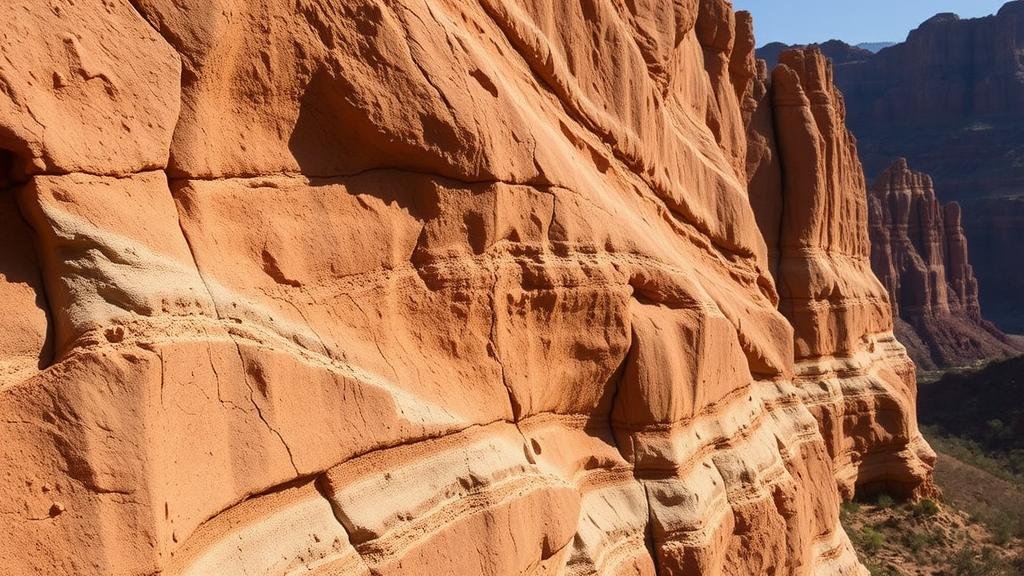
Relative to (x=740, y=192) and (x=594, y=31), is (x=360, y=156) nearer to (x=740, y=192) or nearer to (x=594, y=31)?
(x=594, y=31)

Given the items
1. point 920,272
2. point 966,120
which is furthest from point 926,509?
point 966,120

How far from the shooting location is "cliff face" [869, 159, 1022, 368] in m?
54.4

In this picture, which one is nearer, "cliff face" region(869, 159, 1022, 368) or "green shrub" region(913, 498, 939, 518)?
"green shrub" region(913, 498, 939, 518)

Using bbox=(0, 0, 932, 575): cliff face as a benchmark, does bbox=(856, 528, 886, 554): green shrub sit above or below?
below

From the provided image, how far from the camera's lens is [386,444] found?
526cm

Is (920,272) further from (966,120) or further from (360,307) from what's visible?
(360,307)

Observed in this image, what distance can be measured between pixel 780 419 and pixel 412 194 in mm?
8669

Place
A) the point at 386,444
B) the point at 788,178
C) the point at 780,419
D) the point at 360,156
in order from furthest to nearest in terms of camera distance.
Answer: the point at 788,178 → the point at 780,419 → the point at 360,156 → the point at 386,444

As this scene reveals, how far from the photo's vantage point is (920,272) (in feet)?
186

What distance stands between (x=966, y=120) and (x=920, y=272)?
35.1 metres

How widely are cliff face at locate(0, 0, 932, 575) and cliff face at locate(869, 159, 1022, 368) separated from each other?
4791 centimetres

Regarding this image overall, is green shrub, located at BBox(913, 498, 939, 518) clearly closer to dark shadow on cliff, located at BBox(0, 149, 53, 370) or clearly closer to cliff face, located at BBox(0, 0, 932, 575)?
cliff face, located at BBox(0, 0, 932, 575)

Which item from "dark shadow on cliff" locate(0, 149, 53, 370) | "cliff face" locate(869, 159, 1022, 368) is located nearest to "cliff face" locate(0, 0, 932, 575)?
"dark shadow on cliff" locate(0, 149, 53, 370)

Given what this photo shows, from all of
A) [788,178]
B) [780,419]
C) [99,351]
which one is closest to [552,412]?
[99,351]
